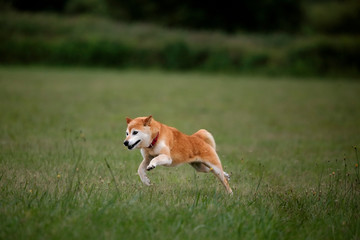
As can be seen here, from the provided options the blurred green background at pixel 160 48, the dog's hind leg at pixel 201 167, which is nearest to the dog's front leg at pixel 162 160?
the dog's hind leg at pixel 201 167

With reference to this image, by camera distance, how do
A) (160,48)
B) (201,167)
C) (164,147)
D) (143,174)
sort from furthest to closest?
(160,48), (201,167), (143,174), (164,147)

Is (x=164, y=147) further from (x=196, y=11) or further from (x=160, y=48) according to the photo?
(x=196, y=11)

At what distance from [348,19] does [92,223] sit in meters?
47.6

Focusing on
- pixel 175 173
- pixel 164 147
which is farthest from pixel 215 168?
pixel 175 173

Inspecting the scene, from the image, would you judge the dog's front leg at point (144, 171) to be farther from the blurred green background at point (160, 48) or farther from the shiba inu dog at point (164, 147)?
the blurred green background at point (160, 48)

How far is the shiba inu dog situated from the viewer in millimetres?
5516

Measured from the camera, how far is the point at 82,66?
3123 cm

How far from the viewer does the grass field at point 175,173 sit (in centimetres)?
432

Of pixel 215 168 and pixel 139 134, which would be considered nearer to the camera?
pixel 139 134

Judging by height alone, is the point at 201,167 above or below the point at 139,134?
below

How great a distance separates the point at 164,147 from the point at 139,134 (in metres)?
0.39

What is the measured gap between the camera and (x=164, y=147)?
566 centimetres

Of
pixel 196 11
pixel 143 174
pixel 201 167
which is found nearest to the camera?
pixel 143 174

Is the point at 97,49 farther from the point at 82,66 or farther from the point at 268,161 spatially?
the point at 268,161
